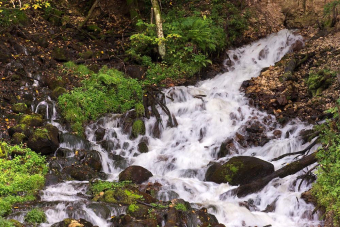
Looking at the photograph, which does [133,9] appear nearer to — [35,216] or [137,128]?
[137,128]

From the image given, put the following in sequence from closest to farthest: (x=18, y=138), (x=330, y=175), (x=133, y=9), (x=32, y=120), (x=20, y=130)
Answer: (x=330, y=175)
(x=18, y=138)
(x=20, y=130)
(x=32, y=120)
(x=133, y=9)

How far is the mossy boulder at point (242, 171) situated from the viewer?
33.4 ft

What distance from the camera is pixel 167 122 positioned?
1372 centimetres

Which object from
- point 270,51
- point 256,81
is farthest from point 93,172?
point 270,51

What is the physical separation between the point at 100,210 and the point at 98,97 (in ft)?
20.8

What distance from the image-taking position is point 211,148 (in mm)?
12305

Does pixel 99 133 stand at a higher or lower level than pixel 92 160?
higher

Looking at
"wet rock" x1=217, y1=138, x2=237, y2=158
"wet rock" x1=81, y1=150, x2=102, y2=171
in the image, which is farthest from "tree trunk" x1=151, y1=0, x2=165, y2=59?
"wet rock" x1=81, y1=150, x2=102, y2=171

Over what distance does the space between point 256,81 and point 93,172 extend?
7833 millimetres

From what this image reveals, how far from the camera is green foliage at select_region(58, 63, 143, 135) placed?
13085 mm

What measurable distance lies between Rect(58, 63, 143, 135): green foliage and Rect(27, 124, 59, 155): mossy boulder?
1.36m

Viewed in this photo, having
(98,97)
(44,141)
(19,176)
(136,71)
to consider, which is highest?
(136,71)

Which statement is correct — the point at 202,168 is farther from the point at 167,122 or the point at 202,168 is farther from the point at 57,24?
the point at 57,24

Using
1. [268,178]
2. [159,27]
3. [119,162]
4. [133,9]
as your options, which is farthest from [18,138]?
[133,9]
